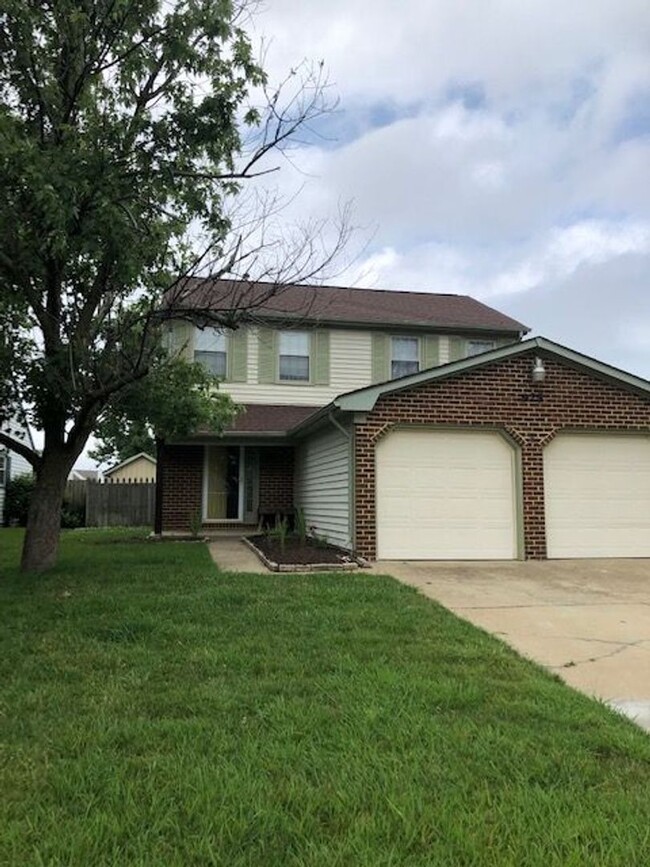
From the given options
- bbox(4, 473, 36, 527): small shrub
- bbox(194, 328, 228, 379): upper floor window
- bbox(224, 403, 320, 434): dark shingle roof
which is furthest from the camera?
bbox(4, 473, 36, 527): small shrub

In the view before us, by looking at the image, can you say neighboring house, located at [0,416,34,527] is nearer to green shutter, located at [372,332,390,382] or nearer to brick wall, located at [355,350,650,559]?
brick wall, located at [355,350,650,559]

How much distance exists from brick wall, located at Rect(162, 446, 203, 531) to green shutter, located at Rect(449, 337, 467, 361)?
6793 mm

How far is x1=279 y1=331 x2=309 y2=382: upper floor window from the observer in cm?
1752

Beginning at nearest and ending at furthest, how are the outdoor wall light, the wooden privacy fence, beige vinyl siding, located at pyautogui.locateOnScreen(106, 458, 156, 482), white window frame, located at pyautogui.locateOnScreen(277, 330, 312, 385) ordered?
the outdoor wall light → white window frame, located at pyautogui.locateOnScreen(277, 330, 312, 385) → the wooden privacy fence → beige vinyl siding, located at pyautogui.locateOnScreen(106, 458, 156, 482)

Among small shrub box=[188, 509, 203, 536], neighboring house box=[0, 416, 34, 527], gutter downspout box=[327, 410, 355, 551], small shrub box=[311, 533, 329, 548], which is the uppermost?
neighboring house box=[0, 416, 34, 527]

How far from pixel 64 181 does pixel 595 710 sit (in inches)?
265

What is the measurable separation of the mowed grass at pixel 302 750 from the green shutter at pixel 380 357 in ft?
38.3

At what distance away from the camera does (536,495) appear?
1184 centimetres

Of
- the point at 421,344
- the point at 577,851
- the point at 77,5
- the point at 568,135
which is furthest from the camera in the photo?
the point at 421,344

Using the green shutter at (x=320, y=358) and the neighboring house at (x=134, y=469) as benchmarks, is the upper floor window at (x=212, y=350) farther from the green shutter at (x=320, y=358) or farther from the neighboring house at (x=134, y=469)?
the neighboring house at (x=134, y=469)

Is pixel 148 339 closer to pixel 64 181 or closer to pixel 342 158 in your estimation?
pixel 64 181

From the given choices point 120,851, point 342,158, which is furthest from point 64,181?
point 120,851

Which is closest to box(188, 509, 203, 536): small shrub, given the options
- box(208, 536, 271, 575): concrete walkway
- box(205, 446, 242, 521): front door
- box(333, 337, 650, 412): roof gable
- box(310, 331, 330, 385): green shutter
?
box(205, 446, 242, 521): front door

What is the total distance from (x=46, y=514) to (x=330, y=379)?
8777 millimetres
